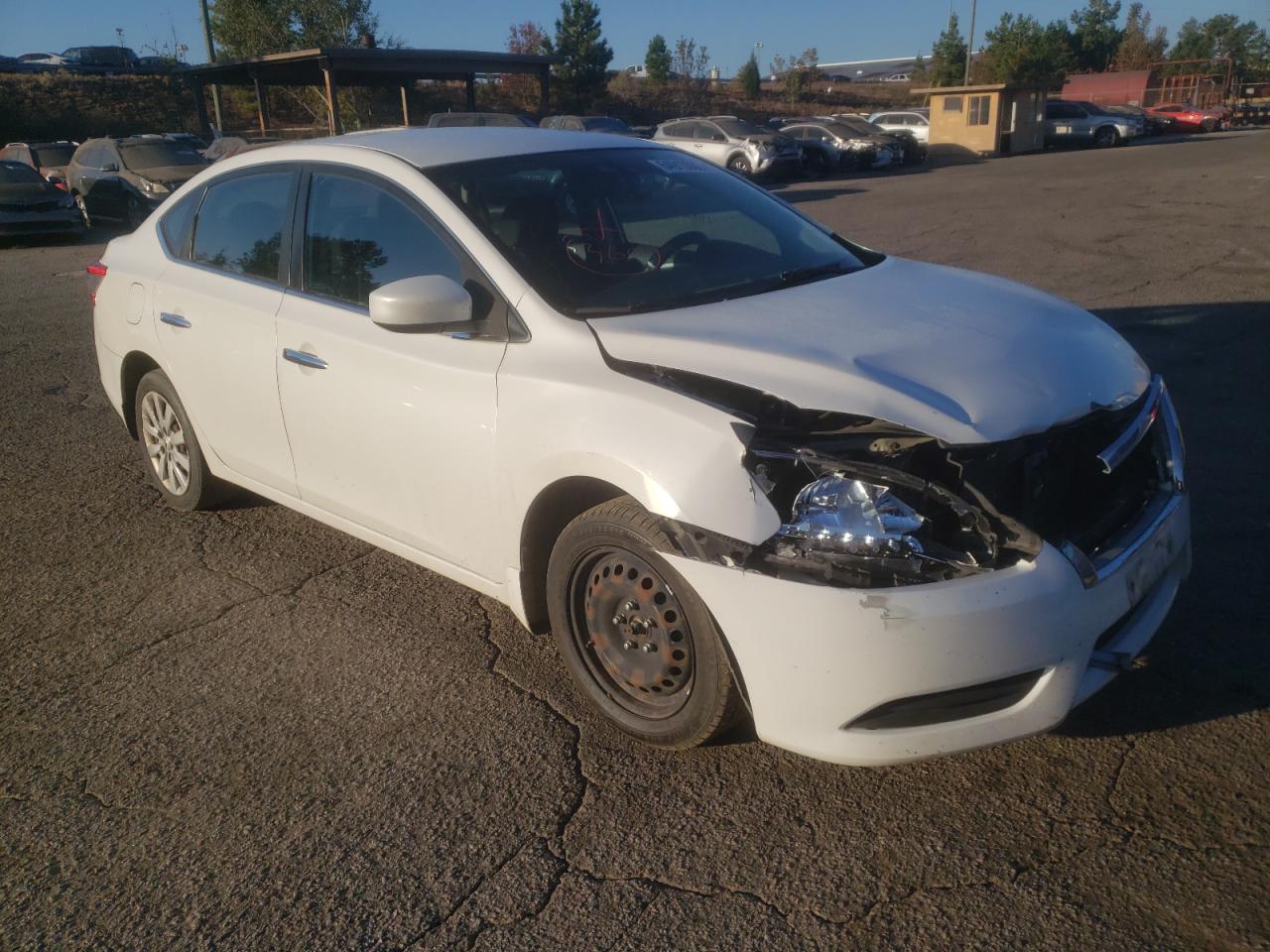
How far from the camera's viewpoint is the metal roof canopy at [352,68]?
26.9 metres

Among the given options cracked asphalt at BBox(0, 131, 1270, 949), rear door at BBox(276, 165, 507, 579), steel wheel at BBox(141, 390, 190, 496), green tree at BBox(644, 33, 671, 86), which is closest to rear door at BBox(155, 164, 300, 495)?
rear door at BBox(276, 165, 507, 579)

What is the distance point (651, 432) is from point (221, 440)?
255 cm

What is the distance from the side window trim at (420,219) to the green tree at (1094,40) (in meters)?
82.4

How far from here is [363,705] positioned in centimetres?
349

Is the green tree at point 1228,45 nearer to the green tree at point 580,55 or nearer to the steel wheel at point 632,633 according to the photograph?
the green tree at point 580,55

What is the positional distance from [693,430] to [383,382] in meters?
1.35

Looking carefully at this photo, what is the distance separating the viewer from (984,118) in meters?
36.5

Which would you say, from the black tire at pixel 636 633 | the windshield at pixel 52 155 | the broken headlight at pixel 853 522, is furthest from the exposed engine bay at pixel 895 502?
the windshield at pixel 52 155

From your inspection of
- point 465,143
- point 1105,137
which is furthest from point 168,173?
point 1105,137

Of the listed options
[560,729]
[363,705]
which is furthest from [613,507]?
[363,705]

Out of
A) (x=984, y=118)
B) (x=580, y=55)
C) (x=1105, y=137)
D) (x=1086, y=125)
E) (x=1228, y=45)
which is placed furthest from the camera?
(x=1228, y=45)

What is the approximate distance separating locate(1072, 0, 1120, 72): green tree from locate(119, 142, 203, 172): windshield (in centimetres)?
7122

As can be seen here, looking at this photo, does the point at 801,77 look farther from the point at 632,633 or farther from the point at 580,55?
the point at 632,633

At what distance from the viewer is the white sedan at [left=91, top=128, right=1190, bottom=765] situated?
8.65 feet
